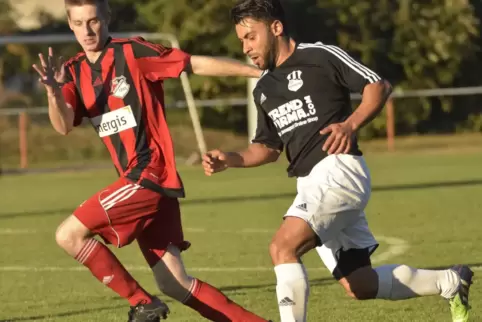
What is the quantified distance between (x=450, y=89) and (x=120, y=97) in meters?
22.4

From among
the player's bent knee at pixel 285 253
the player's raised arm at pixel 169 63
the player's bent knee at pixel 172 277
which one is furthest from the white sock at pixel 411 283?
the player's raised arm at pixel 169 63

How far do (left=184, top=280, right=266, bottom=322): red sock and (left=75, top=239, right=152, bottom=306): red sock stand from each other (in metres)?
0.25

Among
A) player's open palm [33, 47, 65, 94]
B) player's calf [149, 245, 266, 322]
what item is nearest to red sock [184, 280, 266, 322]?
player's calf [149, 245, 266, 322]

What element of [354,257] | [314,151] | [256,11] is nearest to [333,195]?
[314,151]

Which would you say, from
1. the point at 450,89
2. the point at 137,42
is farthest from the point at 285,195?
the point at 450,89

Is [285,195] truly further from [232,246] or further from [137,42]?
[137,42]

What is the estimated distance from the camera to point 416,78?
2856cm

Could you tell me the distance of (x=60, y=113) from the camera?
20.6 ft

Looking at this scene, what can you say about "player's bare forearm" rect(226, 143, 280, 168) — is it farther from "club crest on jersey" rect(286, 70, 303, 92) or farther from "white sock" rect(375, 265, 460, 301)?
"white sock" rect(375, 265, 460, 301)

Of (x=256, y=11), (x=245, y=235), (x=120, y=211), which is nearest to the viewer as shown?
(x=256, y=11)

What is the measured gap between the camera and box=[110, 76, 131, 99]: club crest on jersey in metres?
6.48

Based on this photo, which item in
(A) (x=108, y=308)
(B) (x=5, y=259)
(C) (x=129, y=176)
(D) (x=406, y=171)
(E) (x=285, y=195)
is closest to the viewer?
(C) (x=129, y=176)

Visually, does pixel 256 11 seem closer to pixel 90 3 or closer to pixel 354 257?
pixel 90 3

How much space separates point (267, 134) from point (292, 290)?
40.0 inches
